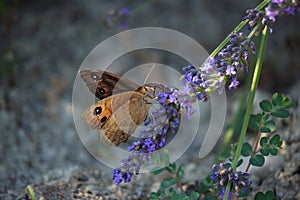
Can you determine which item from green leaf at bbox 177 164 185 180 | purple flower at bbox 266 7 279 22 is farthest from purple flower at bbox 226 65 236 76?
green leaf at bbox 177 164 185 180

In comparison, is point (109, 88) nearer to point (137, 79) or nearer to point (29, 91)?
point (137, 79)

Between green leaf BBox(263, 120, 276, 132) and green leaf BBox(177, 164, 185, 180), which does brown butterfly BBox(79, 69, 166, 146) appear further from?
green leaf BBox(263, 120, 276, 132)

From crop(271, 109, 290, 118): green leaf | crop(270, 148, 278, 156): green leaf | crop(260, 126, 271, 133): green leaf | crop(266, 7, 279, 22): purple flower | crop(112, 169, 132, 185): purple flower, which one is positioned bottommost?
crop(112, 169, 132, 185): purple flower

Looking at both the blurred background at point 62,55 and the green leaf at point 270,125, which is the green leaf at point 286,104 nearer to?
the green leaf at point 270,125

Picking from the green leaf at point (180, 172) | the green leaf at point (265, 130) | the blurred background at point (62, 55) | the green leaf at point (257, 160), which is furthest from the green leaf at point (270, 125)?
the blurred background at point (62, 55)

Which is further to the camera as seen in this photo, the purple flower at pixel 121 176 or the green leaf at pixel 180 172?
the green leaf at pixel 180 172

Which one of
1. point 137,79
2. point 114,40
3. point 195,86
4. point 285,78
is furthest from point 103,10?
point 195,86

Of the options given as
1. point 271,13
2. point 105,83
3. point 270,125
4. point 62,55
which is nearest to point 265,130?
point 270,125

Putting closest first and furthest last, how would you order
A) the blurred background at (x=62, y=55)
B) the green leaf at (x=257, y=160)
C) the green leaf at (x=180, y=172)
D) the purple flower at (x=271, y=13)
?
the purple flower at (x=271, y=13) < the green leaf at (x=257, y=160) < the green leaf at (x=180, y=172) < the blurred background at (x=62, y=55)
